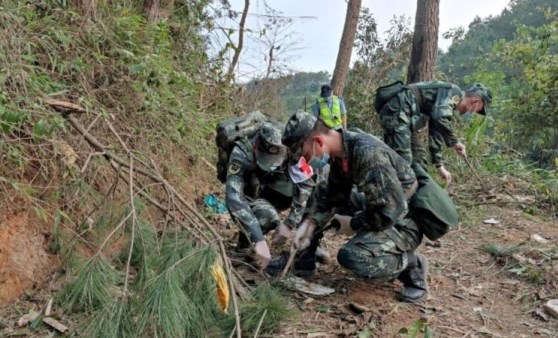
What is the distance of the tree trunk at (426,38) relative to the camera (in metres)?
6.43

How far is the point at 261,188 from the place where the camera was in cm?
361

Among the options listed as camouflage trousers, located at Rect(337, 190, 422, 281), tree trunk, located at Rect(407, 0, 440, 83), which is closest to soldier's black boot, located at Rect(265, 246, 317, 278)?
camouflage trousers, located at Rect(337, 190, 422, 281)

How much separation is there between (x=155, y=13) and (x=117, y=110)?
144cm

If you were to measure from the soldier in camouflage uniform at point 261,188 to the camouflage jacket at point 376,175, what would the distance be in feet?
1.42

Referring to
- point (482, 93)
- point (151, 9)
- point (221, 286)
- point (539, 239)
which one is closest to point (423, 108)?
point (482, 93)

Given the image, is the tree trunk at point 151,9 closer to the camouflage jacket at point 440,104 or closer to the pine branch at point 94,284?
the camouflage jacket at point 440,104

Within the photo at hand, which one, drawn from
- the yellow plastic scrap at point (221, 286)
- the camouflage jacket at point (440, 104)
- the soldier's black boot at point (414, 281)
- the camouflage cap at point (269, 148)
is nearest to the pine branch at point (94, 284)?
the yellow plastic scrap at point (221, 286)

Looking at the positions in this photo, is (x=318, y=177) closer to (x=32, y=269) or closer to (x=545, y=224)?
(x=32, y=269)

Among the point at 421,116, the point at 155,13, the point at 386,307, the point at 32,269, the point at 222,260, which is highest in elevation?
the point at 155,13

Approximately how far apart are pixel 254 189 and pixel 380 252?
1.11m

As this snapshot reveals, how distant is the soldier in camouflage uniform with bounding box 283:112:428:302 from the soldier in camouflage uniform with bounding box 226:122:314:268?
0.24 m

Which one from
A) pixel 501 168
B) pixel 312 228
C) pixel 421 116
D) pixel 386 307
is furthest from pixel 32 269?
pixel 501 168

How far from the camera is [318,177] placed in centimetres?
318

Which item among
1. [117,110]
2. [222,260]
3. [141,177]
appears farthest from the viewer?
[117,110]
